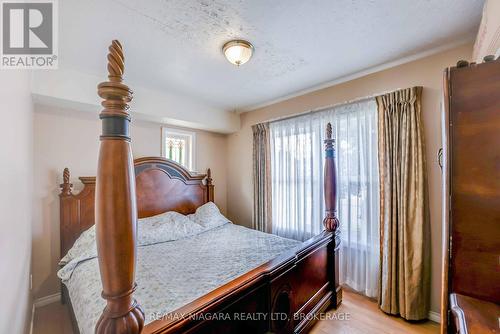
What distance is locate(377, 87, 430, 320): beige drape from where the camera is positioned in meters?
2.00

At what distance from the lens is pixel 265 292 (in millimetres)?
1352

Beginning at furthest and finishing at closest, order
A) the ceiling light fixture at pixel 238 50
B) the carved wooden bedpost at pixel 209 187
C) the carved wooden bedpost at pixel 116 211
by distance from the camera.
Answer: the carved wooden bedpost at pixel 209 187, the ceiling light fixture at pixel 238 50, the carved wooden bedpost at pixel 116 211

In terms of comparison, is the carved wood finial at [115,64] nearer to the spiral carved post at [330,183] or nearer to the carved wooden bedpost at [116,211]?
the carved wooden bedpost at [116,211]

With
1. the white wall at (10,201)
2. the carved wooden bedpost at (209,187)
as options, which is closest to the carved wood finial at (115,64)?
the white wall at (10,201)

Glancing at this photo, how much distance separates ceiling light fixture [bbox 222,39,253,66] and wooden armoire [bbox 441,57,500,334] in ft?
4.76

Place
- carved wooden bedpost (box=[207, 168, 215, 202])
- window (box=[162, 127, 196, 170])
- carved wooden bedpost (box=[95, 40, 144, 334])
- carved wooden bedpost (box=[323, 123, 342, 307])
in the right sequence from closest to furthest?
carved wooden bedpost (box=[95, 40, 144, 334]) → carved wooden bedpost (box=[323, 123, 342, 307]) → window (box=[162, 127, 196, 170]) → carved wooden bedpost (box=[207, 168, 215, 202])

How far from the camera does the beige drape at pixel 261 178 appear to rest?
11.0ft

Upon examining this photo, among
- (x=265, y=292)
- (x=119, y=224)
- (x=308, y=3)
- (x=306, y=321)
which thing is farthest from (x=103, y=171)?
(x=306, y=321)

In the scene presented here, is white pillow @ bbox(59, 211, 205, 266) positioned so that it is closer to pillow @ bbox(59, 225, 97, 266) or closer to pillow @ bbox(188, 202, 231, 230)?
pillow @ bbox(59, 225, 97, 266)

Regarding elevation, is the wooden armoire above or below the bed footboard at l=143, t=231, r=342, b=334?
above

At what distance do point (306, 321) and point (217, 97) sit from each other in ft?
9.32

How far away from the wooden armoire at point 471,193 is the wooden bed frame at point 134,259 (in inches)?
35.0

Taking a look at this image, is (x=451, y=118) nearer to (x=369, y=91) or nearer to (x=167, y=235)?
(x=369, y=91)

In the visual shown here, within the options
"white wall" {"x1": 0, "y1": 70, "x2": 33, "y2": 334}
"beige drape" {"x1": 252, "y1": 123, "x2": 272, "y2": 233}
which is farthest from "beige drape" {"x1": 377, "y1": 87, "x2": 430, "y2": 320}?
"white wall" {"x1": 0, "y1": 70, "x2": 33, "y2": 334}
